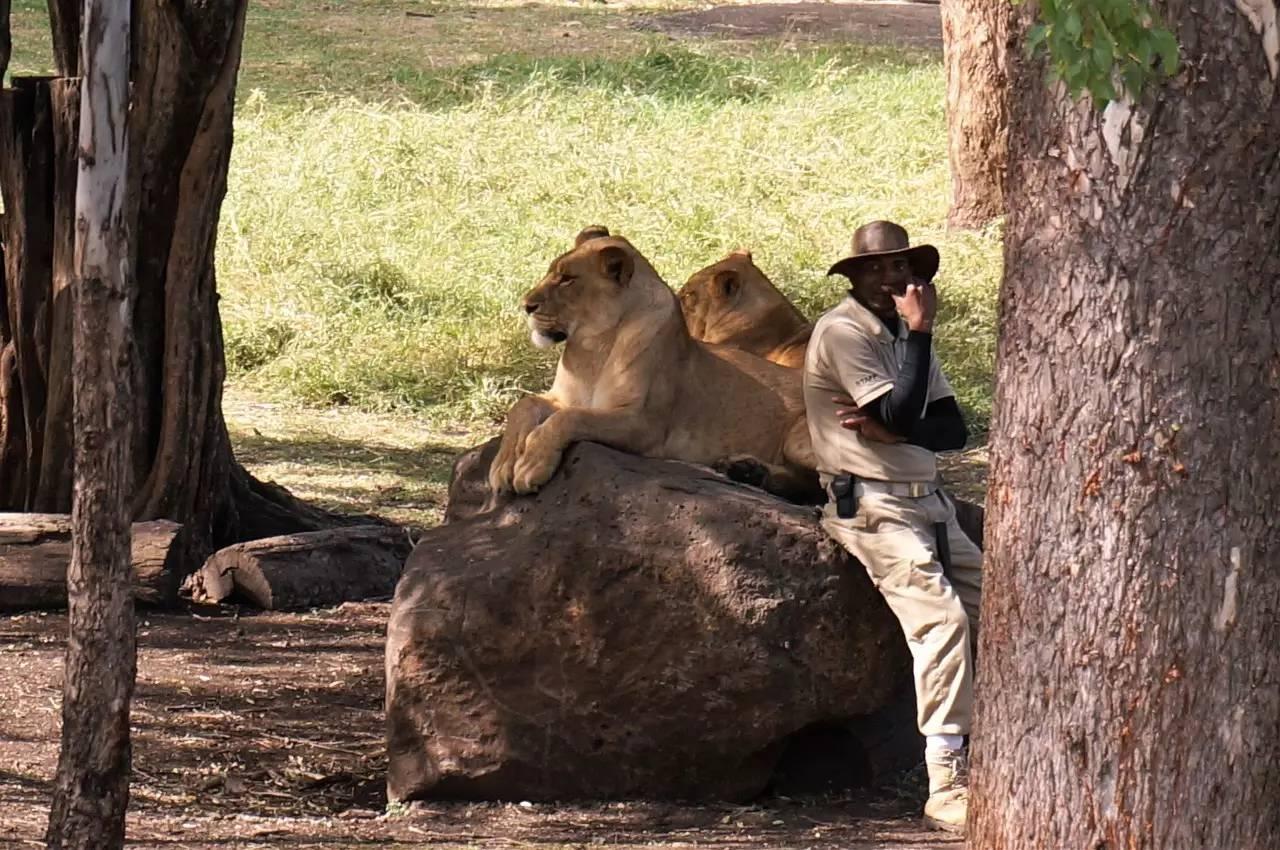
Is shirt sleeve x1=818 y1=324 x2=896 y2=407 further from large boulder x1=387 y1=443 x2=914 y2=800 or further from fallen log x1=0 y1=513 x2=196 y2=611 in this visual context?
fallen log x1=0 y1=513 x2=196 y2=611

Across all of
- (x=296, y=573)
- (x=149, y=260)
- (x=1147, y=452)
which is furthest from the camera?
(x=296, y=573)

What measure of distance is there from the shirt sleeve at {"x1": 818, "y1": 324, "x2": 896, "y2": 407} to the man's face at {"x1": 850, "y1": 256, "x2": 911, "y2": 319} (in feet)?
0.48

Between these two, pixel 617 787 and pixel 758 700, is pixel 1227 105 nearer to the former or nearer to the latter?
pixel 758 700

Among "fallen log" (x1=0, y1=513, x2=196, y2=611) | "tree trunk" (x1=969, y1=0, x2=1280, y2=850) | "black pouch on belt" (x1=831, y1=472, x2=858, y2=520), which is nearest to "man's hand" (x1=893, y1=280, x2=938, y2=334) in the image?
"black pouch on belt" (x1=831, y1=472, x2=858, y2=520)

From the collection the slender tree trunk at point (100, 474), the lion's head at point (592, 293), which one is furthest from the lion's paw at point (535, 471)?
the slender tree trunk at point (100, 474)

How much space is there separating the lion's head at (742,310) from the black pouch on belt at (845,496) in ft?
4.68

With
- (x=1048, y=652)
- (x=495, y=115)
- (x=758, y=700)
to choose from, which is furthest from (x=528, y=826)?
(x=495, y=115)

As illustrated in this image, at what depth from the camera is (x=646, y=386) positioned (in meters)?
6.78

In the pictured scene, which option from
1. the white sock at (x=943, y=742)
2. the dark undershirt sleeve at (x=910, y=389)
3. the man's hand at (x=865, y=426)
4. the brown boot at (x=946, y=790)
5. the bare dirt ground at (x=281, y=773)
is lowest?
the bare dirt ground at (x=281, y=773)

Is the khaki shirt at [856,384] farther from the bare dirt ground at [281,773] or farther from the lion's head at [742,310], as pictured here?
the lion's head at [742,310]

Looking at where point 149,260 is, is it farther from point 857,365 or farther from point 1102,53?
point 1102,53

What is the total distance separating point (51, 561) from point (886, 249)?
375 cm

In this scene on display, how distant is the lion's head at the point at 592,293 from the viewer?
687cm

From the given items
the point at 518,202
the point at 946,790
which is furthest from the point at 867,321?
the point at 518,202
